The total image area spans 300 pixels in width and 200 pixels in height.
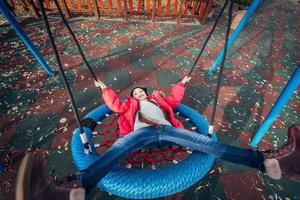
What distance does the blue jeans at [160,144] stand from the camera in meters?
1.89

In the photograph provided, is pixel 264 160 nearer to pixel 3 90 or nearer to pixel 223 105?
pixel 223 105

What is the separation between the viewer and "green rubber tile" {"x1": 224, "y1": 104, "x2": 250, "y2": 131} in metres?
3.91

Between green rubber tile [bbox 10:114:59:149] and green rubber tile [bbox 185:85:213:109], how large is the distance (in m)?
2.49

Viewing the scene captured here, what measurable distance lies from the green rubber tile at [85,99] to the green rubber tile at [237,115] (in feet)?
7.90

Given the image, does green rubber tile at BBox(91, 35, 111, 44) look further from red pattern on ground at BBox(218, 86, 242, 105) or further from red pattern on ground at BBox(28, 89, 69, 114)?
red pattern on ground at BBox(218, 86, 242, 105)

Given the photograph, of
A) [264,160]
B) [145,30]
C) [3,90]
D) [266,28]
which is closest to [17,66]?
[3,90]

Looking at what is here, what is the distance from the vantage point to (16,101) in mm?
4215

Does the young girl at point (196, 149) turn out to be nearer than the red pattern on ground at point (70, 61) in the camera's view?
Yes

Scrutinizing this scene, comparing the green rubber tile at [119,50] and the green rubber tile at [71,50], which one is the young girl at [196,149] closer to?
the green rubber tile at [119,50]

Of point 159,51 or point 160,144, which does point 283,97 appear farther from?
point 159,51

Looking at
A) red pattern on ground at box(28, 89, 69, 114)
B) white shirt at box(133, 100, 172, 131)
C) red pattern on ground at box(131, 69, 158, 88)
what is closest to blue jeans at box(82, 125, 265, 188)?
white shirt at box(133, 100, 172, 131)

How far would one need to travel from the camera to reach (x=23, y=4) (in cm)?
723

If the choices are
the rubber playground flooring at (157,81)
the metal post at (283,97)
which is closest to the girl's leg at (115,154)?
the rubber playground flooring at (157,81)

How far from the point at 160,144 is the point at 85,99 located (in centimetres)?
233
